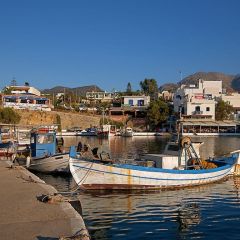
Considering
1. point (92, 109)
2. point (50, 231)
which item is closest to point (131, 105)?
point (92, 109)

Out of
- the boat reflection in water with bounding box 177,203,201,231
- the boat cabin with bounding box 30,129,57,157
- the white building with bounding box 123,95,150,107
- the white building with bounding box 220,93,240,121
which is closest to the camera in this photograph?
the boat reflection in water with bounding box 177,203,201,231

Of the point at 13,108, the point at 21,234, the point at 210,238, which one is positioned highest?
the point at 13,108

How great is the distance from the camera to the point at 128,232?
15.3 metres

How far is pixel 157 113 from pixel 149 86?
1650 inches

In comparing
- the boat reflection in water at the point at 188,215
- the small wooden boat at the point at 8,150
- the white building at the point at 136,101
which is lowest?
the boat reflection in water at the point at 188,215

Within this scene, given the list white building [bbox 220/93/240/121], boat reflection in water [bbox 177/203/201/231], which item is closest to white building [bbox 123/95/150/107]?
white building [bbox 220/93/240/121]

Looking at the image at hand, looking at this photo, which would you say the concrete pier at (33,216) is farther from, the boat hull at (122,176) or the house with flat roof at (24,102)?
the house with flat roof at (24,102)

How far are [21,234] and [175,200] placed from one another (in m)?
11.9

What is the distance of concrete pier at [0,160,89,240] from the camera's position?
36.4 ft

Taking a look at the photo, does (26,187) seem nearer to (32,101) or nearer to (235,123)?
(32,101)

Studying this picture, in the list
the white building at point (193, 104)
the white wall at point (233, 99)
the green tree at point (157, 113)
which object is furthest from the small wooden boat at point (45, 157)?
the white wall at point (233, 99)

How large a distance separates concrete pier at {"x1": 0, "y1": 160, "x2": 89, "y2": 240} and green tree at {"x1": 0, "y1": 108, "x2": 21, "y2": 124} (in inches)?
3139

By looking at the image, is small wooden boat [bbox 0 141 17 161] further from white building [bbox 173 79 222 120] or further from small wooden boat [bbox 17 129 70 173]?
white building [bbox 173 79 222 120]

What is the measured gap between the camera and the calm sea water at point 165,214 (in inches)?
601
